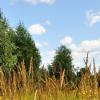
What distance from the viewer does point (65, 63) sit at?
58031mm

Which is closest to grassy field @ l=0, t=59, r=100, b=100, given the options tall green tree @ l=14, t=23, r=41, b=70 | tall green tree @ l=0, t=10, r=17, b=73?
tall green tree @ l=0, t=10, r=17, b=73

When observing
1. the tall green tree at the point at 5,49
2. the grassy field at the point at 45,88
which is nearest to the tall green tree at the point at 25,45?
the tall green tree at the point at 5,49

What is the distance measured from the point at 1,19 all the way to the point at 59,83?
46.8 m

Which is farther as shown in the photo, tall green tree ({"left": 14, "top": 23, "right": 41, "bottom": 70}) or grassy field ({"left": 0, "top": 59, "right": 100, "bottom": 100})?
tall green tree ({"left": 14, "top": 23, "right": 41, "bottom": 70})

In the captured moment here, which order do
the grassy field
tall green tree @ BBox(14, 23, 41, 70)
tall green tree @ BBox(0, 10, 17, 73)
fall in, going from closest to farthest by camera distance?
the grassy field, tall green tree @ BBox(0, 10, 17, 73), tall green tree @ BBox(14, 23, 41, 70)

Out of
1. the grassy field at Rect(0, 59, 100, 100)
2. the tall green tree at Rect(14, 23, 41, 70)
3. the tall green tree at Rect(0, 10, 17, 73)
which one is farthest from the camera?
the tall green tree at Rect(14, 23, 41, 70)

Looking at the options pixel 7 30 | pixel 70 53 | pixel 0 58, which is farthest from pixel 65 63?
pixel 0 58

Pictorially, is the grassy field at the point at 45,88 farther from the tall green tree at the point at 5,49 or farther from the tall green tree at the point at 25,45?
the tall green tree at the point at 25,45

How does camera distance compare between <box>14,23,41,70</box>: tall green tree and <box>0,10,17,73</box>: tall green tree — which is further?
<box>14,23,41,70</box>: tall green tree

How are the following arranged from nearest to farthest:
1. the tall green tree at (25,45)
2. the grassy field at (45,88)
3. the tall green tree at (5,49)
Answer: the grassy field at (45,88), the tall green tree at (5,49), the tall green tree at (25,45)

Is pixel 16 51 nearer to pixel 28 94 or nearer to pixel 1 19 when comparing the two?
pixel 1 19

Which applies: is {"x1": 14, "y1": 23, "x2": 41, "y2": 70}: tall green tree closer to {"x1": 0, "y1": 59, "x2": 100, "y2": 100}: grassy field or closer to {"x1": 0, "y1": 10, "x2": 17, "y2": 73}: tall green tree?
{"x1": 0, "y1": 10, "x2": 17, "y2": 73}: tall green tree

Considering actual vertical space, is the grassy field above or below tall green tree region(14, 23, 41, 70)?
below

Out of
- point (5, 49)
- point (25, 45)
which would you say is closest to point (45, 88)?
point (5, 49)
